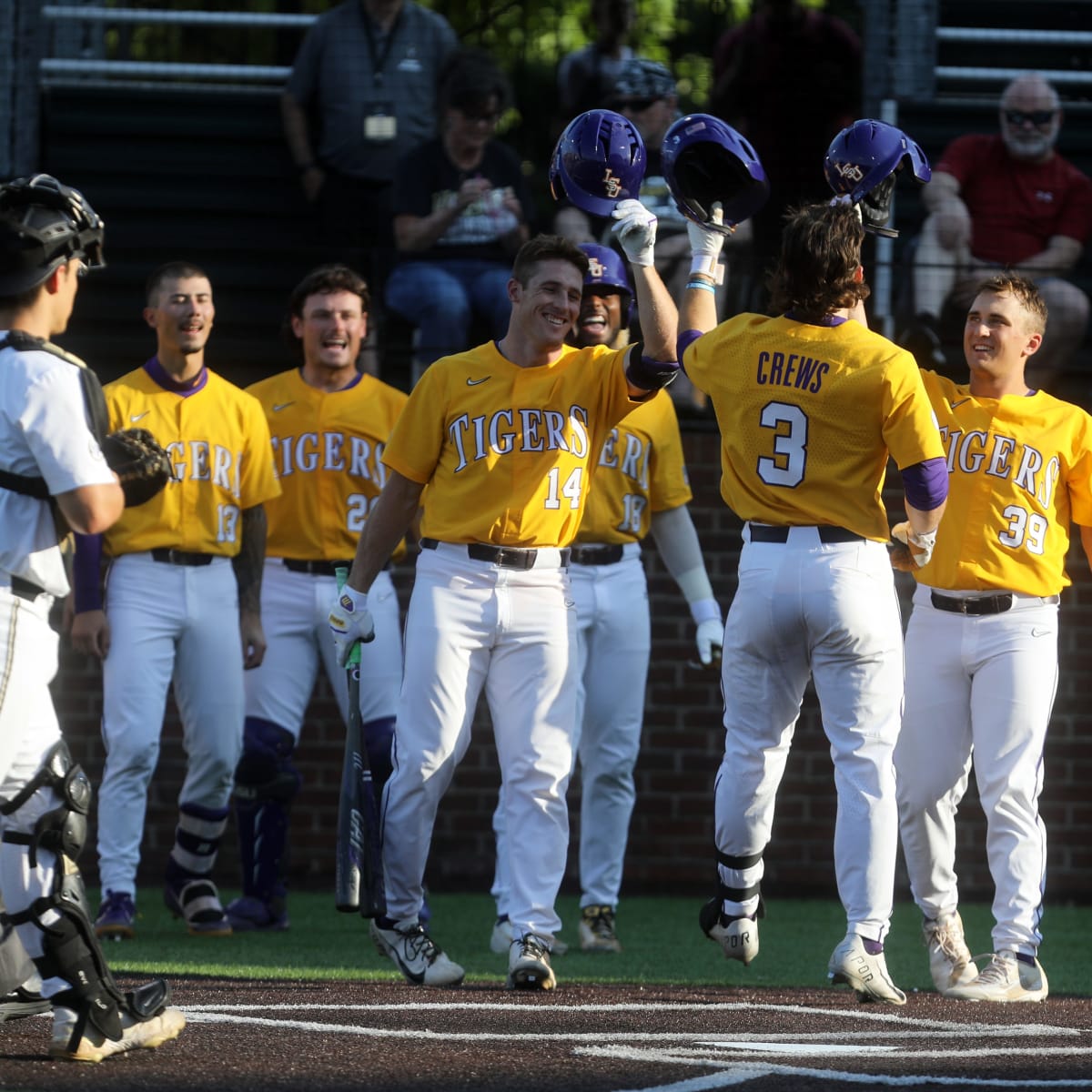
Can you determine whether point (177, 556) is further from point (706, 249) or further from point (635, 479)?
point (706, 249)

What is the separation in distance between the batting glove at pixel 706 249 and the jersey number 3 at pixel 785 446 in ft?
1.92

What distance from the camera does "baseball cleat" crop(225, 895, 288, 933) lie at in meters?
7.78

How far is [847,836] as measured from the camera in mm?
5598

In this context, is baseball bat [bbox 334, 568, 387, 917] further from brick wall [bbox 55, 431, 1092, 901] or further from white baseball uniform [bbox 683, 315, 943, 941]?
brick wall [bbox 55, 431, 1092, 901]

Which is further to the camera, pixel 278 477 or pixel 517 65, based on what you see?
pixel 517 65

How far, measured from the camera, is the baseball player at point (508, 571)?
19.3 ft

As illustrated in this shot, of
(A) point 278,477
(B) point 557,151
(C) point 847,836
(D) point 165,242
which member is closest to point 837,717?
(C) point 847,836

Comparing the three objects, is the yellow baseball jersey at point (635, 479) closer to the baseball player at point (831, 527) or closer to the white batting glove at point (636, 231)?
the white batting glove at point (636, 231)

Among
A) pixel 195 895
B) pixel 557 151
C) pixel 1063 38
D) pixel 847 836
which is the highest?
pixel 1063 38

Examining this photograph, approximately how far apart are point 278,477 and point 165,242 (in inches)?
134

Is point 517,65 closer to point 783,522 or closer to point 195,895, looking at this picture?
point 195,895

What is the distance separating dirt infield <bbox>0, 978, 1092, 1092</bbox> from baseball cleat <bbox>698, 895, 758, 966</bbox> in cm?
14

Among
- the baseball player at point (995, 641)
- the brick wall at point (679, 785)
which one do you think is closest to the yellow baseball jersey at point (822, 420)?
the baseball player at point (995, 641)

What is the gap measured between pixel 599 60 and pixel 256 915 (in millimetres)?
4919
